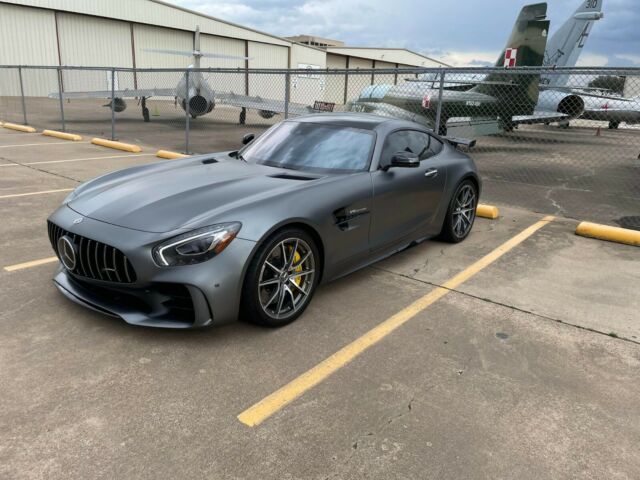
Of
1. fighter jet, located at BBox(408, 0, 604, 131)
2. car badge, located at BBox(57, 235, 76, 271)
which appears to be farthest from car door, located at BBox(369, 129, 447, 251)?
fighter jet, located at BBox(408, 0, 604, 131)

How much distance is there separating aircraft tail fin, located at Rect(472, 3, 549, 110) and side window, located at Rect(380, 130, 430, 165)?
40.0 ft

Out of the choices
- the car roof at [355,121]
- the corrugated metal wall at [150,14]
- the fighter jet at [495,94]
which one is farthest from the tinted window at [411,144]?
the corrugated metal wall at [150,14]

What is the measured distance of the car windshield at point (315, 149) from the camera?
164 inches

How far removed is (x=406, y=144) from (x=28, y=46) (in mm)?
29910

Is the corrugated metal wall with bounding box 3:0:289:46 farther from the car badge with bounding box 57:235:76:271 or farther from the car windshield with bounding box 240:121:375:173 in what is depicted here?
the car badge with bounding box 57:235:76:271

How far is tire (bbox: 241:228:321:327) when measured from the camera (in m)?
3.18

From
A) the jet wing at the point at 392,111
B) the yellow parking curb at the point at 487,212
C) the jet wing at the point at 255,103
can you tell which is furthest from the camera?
the jet wing at the point at 255,103

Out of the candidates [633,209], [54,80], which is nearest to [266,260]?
[633,209]

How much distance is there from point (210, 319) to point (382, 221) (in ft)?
5.85

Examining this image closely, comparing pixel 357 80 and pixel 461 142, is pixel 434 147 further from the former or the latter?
pixel 357 80

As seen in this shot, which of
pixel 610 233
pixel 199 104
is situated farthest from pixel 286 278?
pixel 199 104

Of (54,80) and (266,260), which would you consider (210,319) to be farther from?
(54,80)

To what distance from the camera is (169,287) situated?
2994mm

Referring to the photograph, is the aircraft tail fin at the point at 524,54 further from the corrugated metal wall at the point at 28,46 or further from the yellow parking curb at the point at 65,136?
the corrugated metal wall at the point at 28,46
